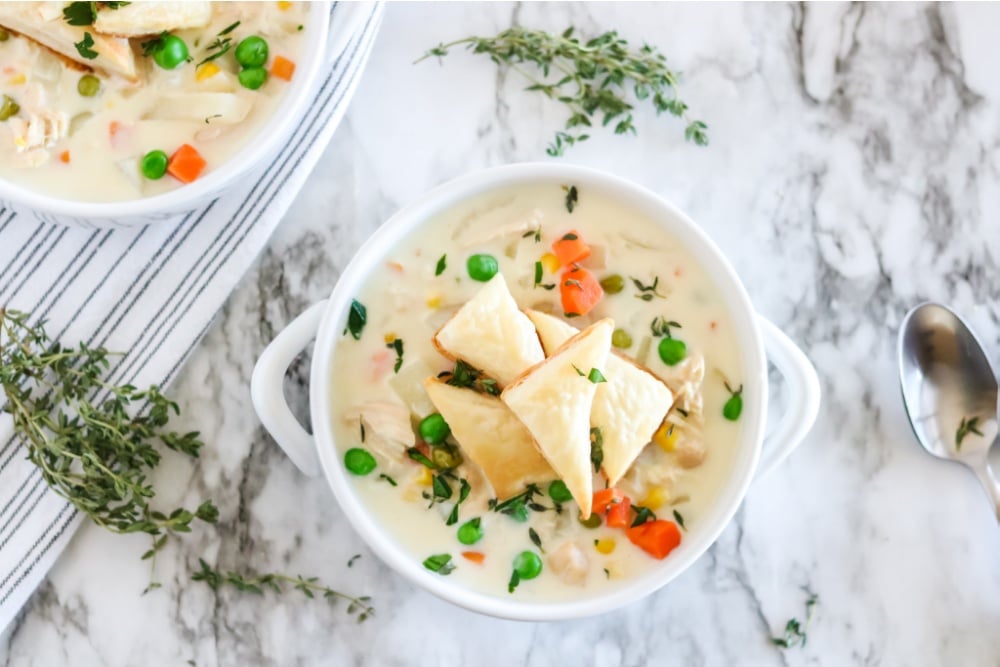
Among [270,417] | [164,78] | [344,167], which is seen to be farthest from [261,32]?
[270,417]

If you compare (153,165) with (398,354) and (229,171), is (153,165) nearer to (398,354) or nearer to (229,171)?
(229,171)

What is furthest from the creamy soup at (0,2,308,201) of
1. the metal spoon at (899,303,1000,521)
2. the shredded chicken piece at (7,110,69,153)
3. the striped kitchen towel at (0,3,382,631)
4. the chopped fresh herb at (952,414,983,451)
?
the chopped fresh herb at (952,414,983,451)

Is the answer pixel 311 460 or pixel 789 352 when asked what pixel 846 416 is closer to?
pixel 789 352

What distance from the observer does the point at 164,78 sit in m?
2.66

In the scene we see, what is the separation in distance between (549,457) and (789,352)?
2.35 feet

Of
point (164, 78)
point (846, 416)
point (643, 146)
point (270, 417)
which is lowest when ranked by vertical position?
point (846, 416)

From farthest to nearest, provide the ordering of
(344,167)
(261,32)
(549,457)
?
(344,167), (261,32), (549,457)

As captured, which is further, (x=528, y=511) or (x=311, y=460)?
(x=311, y=460)

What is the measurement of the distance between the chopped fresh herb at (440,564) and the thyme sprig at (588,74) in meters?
1.07

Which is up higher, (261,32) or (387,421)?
(261,32)

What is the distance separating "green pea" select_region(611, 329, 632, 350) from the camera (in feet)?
8.30

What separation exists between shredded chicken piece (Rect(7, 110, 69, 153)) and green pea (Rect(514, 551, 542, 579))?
1.39 metres

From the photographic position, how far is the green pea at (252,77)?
2.67 metres

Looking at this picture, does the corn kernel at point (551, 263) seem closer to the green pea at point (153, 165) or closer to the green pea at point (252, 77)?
the green pea at point (252, 77)
